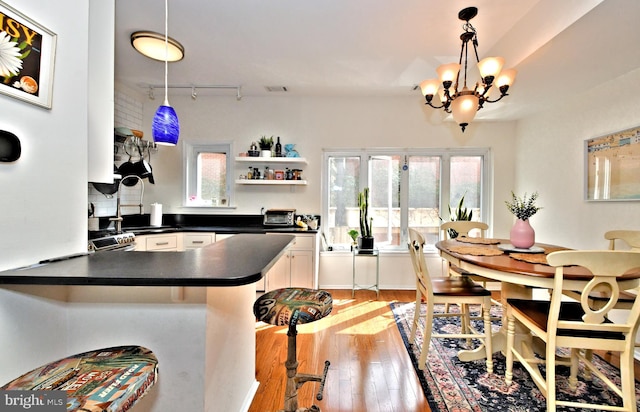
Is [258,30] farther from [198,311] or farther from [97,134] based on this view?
[198,311]

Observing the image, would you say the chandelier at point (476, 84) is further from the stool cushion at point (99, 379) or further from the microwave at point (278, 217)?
the stool cushion at point (99, 379)

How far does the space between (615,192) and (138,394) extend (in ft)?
11.6

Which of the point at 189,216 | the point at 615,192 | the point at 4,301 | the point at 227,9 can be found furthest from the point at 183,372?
A: the point at 615,192

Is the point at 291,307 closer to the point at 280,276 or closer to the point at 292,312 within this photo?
the point at 292,312

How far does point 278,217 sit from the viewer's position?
3818 mm

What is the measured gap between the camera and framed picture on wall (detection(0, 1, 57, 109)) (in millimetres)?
1004

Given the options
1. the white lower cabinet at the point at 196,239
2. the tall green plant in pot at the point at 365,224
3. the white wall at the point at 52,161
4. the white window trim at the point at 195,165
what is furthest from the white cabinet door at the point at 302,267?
the white wall at the point at 52,161

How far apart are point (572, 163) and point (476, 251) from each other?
5.84 feet

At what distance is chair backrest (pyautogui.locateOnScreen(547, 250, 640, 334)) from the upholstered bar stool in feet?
3.70

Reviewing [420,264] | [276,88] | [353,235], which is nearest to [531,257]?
[420,264]

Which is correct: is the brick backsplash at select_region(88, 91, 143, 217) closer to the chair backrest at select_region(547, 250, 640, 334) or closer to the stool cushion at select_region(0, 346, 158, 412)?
the stool cushion at select_region(0, 346, 158, 412)

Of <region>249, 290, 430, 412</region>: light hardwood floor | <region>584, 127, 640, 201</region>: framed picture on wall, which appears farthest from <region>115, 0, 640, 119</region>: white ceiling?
<region>249, 290, 430, 412</region>: light hardwood floor

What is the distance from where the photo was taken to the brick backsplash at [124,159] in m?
3.24

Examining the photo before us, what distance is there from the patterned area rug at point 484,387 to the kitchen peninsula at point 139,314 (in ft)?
4.53
